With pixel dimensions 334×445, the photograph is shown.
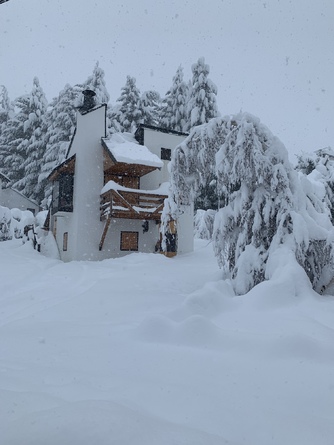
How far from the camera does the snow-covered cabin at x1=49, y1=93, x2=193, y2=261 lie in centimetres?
1777

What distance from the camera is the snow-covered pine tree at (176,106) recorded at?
32625 mm

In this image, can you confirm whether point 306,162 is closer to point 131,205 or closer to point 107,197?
point 131,205

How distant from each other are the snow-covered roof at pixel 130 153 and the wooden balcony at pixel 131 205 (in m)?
1.60

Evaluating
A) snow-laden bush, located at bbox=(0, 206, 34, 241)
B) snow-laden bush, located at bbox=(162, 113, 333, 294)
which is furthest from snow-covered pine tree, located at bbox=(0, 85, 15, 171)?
snow-laden bush, located at bbox=(162, 113, 333, 294)

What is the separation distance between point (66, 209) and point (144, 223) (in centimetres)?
433

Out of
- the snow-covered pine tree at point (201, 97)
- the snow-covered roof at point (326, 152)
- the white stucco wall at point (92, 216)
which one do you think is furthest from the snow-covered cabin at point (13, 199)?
the snow-covered roof at point (326, 152)

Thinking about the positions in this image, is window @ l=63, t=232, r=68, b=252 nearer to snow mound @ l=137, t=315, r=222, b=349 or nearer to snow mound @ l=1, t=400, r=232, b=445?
snow mound @ l=137, t=315, r=222, b=349

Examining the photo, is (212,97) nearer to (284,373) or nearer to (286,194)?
(286,194)

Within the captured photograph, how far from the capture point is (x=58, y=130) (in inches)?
1335

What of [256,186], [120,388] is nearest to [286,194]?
[256,186]

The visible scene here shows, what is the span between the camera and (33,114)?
37.3 meters

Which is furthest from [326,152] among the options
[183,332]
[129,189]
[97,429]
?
[97,429]

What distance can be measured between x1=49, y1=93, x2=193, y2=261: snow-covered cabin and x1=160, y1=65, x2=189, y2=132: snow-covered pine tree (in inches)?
511

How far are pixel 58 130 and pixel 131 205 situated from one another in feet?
66.7
